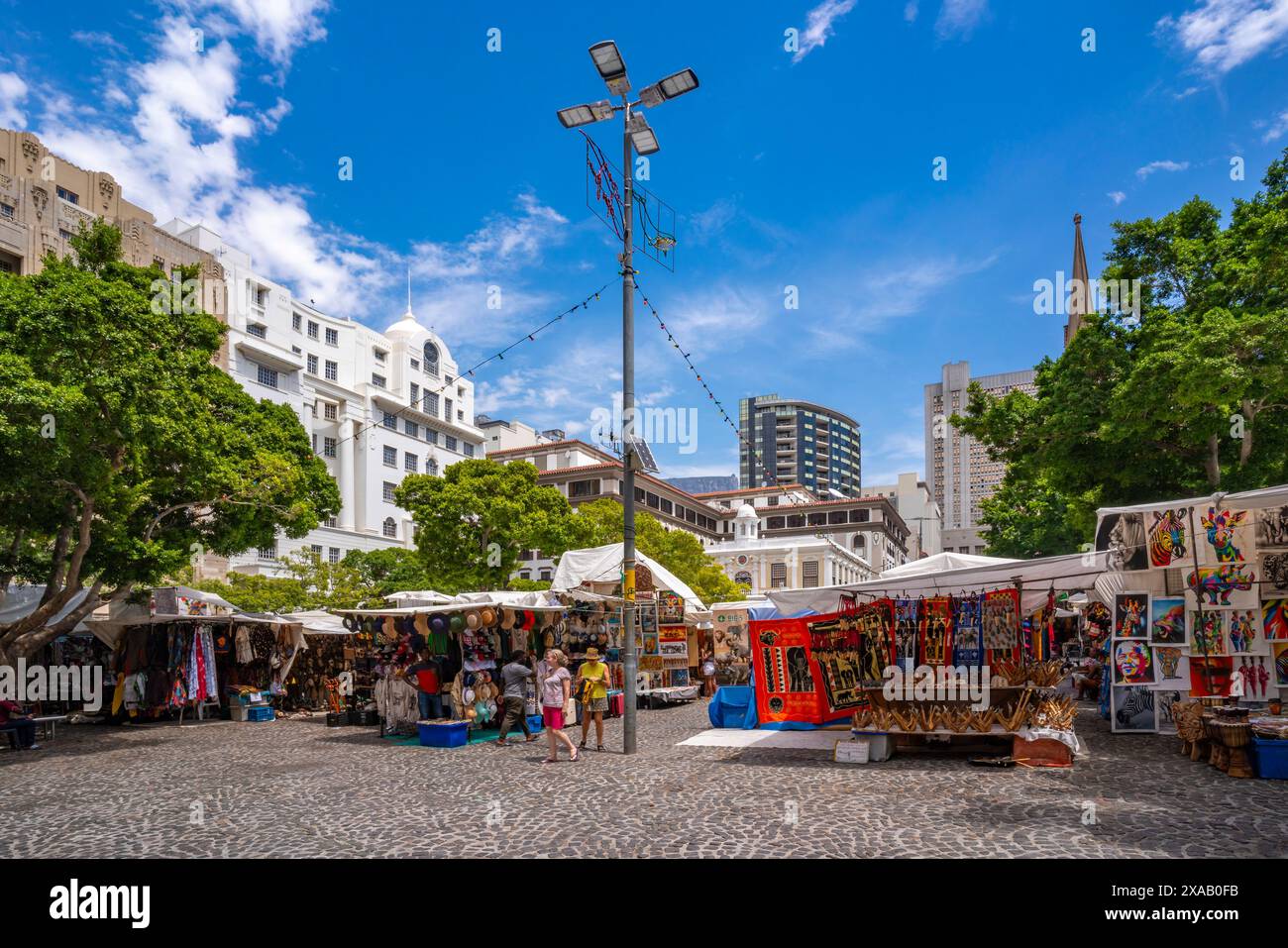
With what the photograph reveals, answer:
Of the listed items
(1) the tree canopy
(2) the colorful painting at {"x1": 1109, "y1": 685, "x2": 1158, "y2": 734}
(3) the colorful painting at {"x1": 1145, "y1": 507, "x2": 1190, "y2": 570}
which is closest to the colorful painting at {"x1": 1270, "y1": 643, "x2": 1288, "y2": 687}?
(3) the colorful painting at {"x1": 1145, "y1": 507, "x2": 1190, "y2": 570}

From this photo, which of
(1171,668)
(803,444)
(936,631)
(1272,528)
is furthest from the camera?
(803,444)

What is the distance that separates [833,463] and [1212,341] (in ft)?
528

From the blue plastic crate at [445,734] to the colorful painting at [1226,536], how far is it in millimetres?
11733

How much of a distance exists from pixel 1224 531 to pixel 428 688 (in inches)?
524

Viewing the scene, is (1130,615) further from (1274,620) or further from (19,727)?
(19,727)

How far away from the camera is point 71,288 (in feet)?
44.0

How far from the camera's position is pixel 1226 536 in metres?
10.5

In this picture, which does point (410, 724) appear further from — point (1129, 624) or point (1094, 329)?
point (1094, 329)

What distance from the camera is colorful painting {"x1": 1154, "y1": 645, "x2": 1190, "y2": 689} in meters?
12.1

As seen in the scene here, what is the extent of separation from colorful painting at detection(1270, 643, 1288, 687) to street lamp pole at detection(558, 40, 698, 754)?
876cm

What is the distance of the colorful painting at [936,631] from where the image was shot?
12797 mm

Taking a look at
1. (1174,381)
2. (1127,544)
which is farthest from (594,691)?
(1174,381)

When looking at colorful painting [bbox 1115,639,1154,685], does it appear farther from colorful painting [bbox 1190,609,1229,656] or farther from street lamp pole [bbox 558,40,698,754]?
street lamp pole [bbox 558,40,698,754]

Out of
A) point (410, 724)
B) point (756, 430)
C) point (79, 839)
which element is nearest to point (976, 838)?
point (79, 839)
